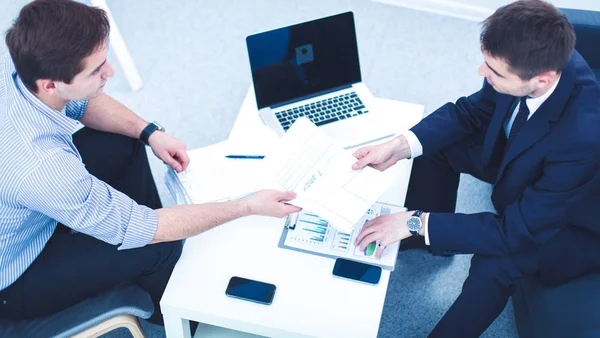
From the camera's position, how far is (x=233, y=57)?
3.26 metres

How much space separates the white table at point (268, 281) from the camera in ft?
5.23

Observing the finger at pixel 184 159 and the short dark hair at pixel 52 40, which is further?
the finger at pixel 184 159

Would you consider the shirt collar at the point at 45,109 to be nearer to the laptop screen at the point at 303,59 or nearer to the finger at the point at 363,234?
the laptop screen at the point at 303,59

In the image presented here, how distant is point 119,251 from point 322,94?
90 centimetres

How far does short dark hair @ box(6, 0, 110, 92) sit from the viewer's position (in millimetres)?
1532

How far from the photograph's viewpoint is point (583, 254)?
1833 mm

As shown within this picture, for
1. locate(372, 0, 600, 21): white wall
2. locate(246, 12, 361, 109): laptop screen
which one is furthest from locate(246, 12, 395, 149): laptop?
locate(372, 0, 600, 21): white wall

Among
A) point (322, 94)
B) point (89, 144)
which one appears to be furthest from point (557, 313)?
point (89, 144)

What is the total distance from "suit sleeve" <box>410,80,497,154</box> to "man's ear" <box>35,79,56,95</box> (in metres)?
1.14

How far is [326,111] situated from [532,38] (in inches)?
30.2

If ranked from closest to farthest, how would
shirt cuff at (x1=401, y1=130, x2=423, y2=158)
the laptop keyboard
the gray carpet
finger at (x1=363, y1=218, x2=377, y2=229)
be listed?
finger at (x1=363, y1=218, x2=377, y2=229)
shirt cuff at (x1=401, y1=130, x2=423, y2=158)
the laptop keyboard
the gray carpet

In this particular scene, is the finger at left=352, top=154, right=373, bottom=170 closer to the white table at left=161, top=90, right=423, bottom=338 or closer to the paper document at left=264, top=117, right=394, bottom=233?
the paper document at left=264, top=117, right=394, bottom=233

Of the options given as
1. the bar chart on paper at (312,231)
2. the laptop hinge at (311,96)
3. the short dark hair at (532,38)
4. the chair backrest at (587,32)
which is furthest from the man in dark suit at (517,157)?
the chair backrest at (587,32)

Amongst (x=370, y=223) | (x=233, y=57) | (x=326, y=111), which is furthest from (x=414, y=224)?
(x=233, y=57)
